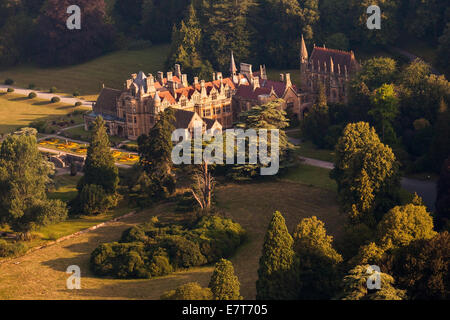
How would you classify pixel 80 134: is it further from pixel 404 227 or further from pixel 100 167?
pixel 404 227

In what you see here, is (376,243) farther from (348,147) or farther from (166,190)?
(166,190)

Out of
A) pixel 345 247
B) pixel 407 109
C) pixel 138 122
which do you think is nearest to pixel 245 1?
pixel 138 122

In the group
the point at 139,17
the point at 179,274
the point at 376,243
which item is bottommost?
the point at 179,274

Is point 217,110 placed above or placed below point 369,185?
above

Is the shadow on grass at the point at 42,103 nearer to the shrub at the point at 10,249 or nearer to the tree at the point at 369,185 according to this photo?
the shrub at the point at 10,249

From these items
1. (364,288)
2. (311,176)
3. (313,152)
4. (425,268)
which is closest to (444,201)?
(425,268)

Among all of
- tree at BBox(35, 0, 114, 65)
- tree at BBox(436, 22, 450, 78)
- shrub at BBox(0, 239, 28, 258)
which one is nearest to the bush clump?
shrub at BBox(0, 239, 28, 258)
